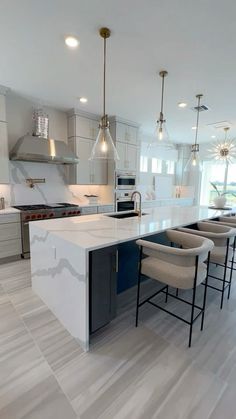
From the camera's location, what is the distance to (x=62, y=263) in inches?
73.2

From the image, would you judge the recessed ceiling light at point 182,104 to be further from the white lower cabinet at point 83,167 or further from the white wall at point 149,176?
the white wall at point 149,176

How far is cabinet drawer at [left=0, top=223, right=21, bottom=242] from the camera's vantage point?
3.27 meters

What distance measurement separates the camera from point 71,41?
2057 mm

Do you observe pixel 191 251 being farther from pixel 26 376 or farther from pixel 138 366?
pixel 26 376

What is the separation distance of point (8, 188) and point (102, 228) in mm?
2530

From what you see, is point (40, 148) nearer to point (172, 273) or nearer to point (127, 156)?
point (127, 156)

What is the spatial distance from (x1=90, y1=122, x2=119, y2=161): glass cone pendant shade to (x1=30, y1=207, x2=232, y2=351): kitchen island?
2.54 feet

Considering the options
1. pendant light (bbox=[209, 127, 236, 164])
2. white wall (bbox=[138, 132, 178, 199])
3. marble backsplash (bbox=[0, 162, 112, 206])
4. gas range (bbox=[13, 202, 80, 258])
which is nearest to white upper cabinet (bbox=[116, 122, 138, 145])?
white wall (bbox=[138, 132, 178, 199])

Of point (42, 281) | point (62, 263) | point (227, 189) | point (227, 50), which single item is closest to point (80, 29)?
point (227, 50)

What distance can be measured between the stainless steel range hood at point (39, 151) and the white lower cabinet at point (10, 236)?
1.03m

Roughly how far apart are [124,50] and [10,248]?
317cm

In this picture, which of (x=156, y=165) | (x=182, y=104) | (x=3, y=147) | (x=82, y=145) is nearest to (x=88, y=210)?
(x=82, y=145)

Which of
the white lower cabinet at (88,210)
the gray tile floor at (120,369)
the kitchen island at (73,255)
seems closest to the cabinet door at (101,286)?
the kitchen island at (73,255)

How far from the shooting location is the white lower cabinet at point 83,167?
169 inches
